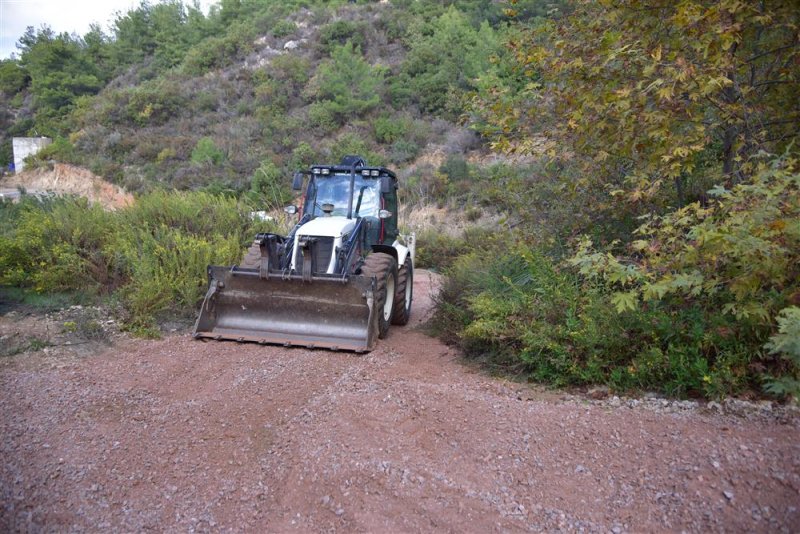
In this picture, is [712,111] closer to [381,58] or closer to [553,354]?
[553,354]

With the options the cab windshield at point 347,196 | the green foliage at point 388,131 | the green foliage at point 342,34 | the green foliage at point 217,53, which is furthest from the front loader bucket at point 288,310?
the green foliage at point 217,53

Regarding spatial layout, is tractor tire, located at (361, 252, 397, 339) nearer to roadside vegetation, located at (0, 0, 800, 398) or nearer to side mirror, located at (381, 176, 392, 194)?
roadside vegetation, located at (0, 0, 800, 398)

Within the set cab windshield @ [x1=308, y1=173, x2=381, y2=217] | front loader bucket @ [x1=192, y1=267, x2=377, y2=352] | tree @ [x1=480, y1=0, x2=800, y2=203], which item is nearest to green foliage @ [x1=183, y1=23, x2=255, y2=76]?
cab windshield @ [x1=308, y1=173, x2=381, y2=217]

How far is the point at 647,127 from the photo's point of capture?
17.5 ft

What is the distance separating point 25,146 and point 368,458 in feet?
118

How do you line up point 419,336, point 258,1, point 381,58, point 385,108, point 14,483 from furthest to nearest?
point 258,1 < point 381,58 < point 385,108 < point 419,336 < point 14,483

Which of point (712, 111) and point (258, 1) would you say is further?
point (258, 1)

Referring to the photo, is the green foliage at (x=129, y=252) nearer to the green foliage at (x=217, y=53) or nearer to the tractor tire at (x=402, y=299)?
the tractor tire at (x=402, y=299)

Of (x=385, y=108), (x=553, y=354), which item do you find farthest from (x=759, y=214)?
(x=385, y=108)

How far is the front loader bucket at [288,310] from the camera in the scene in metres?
6.50

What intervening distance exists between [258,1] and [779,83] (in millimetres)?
46620

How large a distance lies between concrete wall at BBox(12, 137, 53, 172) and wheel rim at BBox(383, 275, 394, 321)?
102ft

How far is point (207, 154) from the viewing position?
2472cm

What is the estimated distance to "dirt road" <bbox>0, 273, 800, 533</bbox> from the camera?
337 cm
